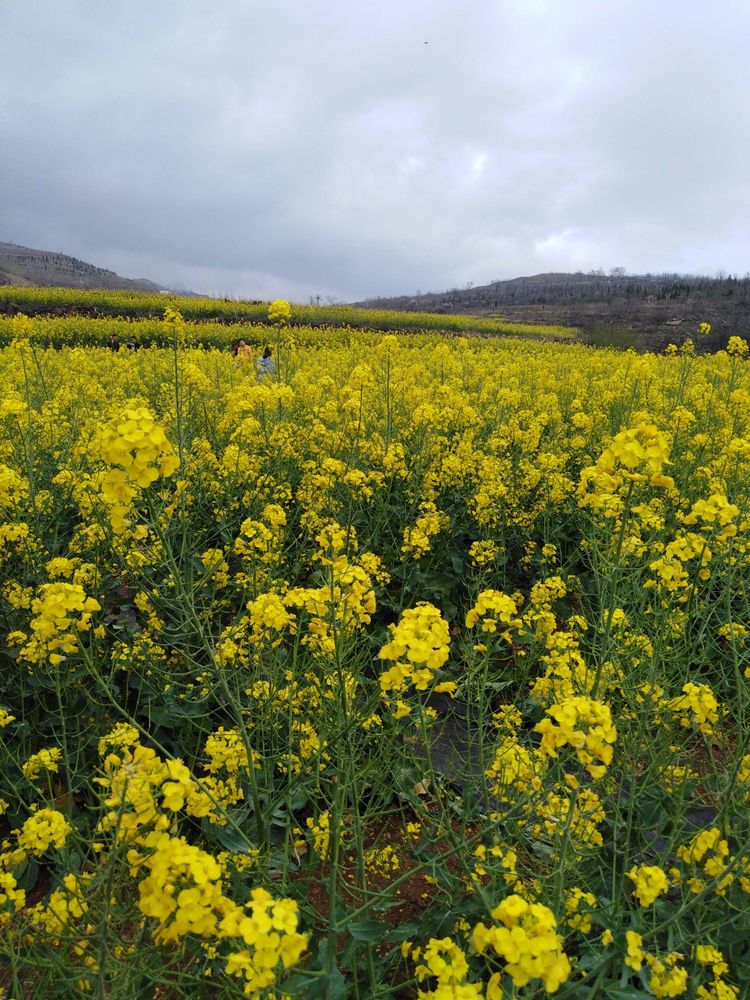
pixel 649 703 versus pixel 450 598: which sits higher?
pixel 649 703

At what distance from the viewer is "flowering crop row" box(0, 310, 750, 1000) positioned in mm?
1297

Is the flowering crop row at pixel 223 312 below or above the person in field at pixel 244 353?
above

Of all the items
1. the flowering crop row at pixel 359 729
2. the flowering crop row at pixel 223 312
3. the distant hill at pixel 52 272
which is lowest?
the flowering crop row at pixel 359 729

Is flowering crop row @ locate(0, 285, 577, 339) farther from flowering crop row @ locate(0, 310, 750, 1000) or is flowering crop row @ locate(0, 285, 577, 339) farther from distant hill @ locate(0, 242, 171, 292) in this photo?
distant hill @ locate(0, 242, 171, 292)

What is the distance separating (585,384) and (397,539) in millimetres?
5518

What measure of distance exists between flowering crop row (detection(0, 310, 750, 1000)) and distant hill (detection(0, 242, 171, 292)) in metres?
77.3

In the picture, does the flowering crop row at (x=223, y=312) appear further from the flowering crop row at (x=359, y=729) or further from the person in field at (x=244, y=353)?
the flowering crop row at (x=359, y=729)

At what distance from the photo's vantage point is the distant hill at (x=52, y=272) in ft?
257

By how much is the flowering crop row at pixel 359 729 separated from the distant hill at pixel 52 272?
77.3 meters

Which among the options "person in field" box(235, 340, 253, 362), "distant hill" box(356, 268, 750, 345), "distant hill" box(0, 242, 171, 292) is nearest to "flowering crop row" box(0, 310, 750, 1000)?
"person in field" box(235, 340, 253, 362)

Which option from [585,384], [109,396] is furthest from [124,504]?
[585,384]

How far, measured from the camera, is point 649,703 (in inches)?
77.1

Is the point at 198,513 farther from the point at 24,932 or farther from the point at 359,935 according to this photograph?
the point at 359,935

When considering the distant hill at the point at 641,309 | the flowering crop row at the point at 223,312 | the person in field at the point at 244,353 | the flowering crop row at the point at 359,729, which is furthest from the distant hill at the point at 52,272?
the flowering crop row at the point at 359,729
